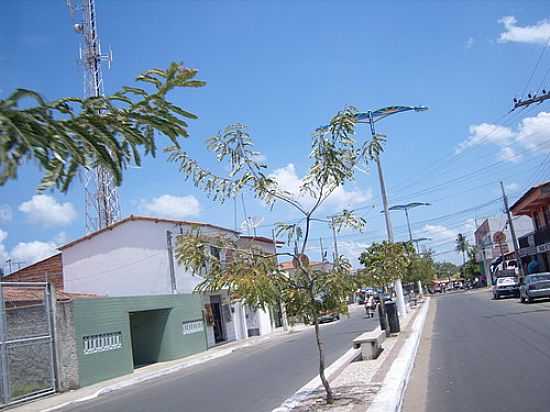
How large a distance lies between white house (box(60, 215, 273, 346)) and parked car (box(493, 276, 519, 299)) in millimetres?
19394

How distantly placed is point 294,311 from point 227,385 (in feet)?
20.6

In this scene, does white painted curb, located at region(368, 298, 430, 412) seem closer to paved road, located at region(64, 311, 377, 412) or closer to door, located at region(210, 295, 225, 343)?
paved road, located at region(64, 311, 377, 412)

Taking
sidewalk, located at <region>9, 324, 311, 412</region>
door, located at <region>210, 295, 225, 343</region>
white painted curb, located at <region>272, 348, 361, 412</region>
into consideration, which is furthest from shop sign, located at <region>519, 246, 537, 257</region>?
white painted curb, located at <region>272, 348, 361, 412</region>

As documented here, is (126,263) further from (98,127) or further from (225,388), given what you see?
(98,127)

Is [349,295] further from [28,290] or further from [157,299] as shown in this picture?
[157,299]

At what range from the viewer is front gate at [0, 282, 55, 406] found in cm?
1659

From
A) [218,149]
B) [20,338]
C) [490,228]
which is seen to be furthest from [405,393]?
[490,228]

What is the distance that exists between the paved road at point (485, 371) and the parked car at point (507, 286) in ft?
73.5

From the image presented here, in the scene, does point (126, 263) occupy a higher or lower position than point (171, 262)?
higher

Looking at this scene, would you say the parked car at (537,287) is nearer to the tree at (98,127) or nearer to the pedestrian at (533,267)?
the pedestrian at (533,267)

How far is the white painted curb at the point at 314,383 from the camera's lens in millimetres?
10284

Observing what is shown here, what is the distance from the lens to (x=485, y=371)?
40.1 feet

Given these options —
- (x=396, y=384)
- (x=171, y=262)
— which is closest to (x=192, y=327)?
(x=171, y=262)

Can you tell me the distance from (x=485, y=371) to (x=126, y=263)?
87.5 ft
